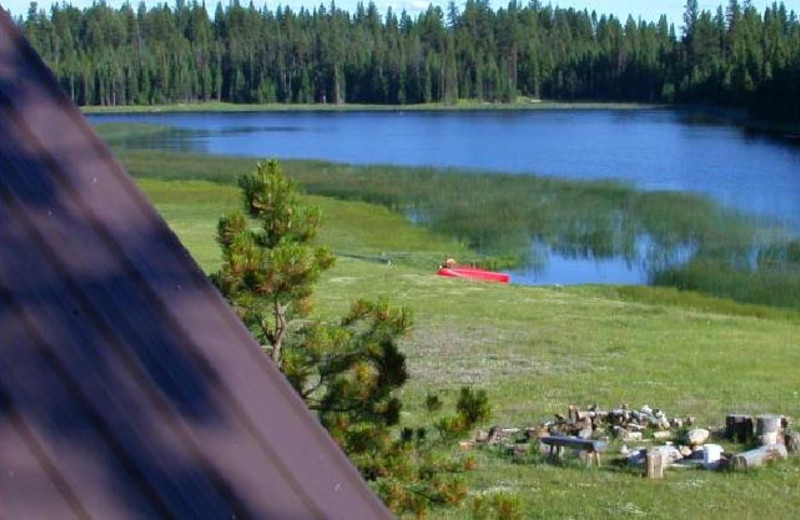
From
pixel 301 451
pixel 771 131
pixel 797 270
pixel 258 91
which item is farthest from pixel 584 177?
pixel 258 91

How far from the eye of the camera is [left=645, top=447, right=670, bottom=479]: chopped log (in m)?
11.2

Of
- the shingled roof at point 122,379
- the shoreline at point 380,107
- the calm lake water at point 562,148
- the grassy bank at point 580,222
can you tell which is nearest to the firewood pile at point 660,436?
the shingled roof at point 122,379

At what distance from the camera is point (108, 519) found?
1900 mm

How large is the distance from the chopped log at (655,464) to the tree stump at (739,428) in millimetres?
1213

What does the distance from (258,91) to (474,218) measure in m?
99.5

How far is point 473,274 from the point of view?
24.8 meters

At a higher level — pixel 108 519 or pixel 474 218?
pixel 108 519

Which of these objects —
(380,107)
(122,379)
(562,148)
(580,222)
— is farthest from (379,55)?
(122,379)

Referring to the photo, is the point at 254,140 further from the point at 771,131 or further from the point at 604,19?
the point at 604,19

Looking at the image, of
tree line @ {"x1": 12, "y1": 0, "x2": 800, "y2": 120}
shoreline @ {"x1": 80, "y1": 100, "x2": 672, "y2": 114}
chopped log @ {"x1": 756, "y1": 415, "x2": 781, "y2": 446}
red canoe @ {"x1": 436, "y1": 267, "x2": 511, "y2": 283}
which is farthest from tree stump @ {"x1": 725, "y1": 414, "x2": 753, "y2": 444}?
shoreline @ {"x1": 80, "y1": 100, "x2": 672, "y2": 114}

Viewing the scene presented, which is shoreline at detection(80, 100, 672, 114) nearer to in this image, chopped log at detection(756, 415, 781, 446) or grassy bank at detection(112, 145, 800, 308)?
grassy bank at detection(112, 145, 800, 308)

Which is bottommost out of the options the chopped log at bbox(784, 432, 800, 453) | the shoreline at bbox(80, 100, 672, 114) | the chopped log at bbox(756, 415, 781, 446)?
Result: the shoreline at bbox(80, 100, 672, 114)

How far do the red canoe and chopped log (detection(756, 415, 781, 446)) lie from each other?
1242 cm

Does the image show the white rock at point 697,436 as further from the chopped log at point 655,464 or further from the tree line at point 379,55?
the tree line at point 379,55
